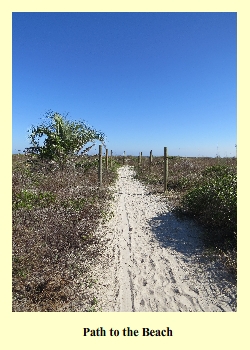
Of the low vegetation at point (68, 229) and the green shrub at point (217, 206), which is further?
the green shrub at point (217, 206)

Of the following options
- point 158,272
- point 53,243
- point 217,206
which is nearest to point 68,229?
point 53,243

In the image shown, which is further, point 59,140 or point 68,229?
point 59,140

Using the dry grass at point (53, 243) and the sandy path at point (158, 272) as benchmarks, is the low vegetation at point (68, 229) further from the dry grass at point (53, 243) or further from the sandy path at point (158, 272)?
the sandy path at point (158, 272)

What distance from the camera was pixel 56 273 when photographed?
402cm

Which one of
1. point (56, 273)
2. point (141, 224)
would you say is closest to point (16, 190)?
point (141, 224)

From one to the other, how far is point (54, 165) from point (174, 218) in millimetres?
7474

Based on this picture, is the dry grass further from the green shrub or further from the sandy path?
the green shrub

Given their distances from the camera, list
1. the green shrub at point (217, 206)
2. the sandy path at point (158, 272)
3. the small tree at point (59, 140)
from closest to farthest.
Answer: the sandy path at point (158, 272) → the green shrub at point (217, 206) → the small tree at point (59, 140)

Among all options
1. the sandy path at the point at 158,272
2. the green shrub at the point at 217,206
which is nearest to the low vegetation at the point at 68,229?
the green shrub at the point at 217,206

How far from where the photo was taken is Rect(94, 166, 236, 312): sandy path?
3.58m

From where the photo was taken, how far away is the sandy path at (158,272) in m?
3.58

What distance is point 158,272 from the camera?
4.39 meters

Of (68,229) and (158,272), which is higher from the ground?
(68,229)

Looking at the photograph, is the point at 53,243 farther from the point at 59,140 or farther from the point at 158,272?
the point at 59,140
